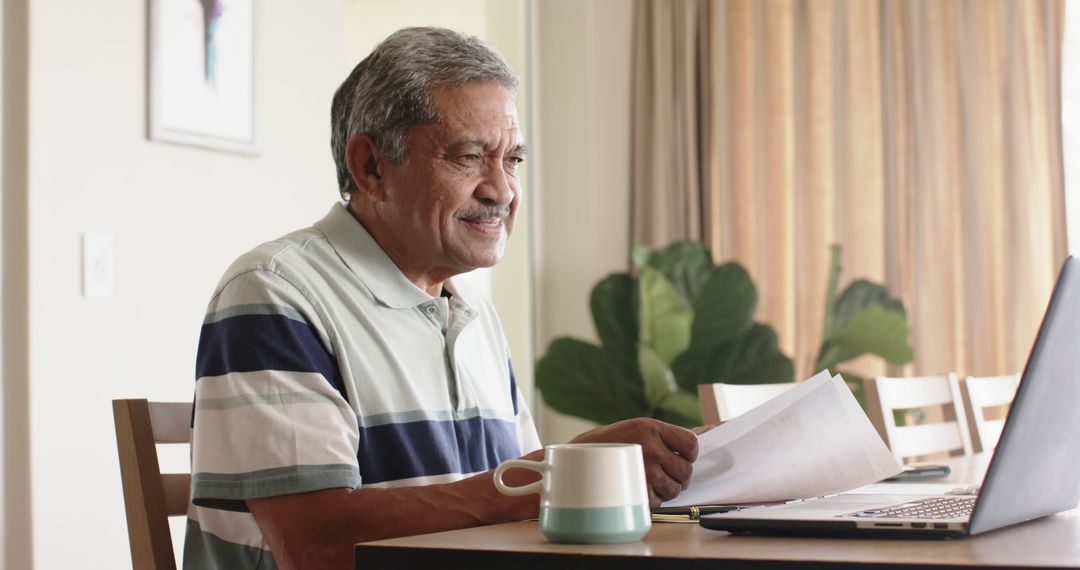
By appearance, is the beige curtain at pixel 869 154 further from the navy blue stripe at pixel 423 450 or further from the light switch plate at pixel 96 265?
the navy blue stripe at pixel 423 450

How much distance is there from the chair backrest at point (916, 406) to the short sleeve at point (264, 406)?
1.38 meters

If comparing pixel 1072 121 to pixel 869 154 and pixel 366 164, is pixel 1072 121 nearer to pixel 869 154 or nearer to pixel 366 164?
pixel 869 154

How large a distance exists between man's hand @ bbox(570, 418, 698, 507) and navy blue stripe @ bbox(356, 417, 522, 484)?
31cm

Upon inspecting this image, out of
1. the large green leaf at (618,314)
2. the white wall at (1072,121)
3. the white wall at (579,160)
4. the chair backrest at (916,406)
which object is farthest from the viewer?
the white wall at (579,160)

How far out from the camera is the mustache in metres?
1.58

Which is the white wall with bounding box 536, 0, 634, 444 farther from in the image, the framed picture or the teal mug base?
the teal mug base

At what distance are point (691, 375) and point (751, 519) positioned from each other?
3115 mm

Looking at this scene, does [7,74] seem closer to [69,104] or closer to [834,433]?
[69,104]

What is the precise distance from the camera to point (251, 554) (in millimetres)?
1375

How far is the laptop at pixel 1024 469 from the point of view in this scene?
2.83ft

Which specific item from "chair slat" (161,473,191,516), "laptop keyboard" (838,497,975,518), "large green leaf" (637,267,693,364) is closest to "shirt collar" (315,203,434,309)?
"chair slat" (161,473,191,516)

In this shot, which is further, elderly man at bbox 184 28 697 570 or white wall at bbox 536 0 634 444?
white wall at bbox 536 0 634 444

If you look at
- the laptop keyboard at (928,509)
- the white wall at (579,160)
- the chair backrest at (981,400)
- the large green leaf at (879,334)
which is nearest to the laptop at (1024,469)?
the laptop keyboard at (928,509)

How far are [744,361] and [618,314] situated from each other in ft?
1.69
